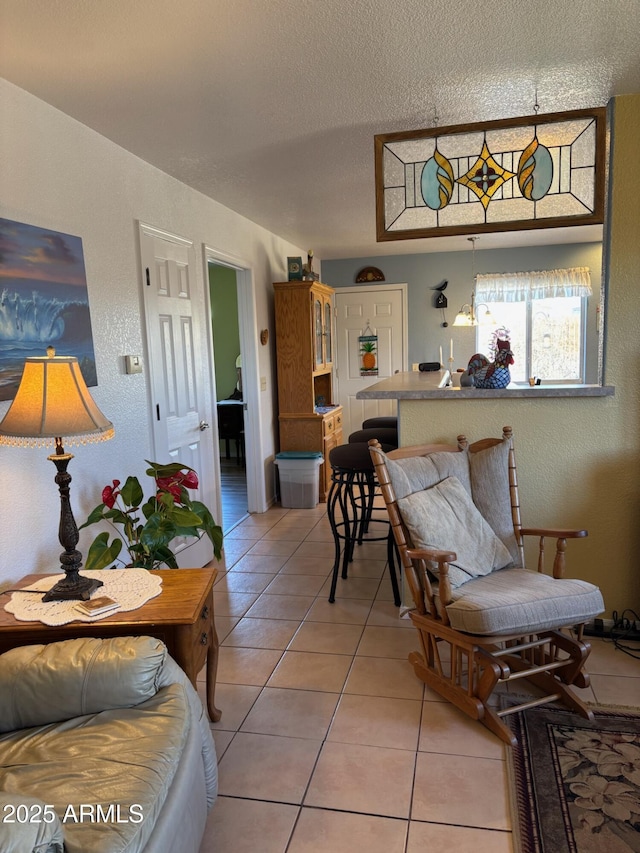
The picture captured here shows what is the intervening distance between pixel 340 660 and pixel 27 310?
1.94 m

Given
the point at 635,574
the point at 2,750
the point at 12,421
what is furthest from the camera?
the point at 635,574

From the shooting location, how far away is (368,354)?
6.95 metres

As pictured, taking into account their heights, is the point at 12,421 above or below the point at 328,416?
above

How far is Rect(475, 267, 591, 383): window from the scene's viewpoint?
6387 millimetres

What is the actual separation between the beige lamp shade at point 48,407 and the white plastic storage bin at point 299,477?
3.31m

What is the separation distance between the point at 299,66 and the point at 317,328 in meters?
3.39

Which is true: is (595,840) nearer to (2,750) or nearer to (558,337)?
(2,750)

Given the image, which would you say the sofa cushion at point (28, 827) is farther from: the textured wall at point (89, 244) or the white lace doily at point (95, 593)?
the textured wall at point (89, 244)

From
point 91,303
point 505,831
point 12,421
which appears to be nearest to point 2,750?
point 12,421

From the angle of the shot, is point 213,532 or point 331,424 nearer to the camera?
point 213,532

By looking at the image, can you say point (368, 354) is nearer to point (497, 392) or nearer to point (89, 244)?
point (497, 392)

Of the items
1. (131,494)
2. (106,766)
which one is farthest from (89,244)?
(106,766)

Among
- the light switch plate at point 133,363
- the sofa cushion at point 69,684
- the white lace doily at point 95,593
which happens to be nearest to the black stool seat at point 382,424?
the light switch plate at point 133,363

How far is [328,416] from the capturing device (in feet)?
18.0
